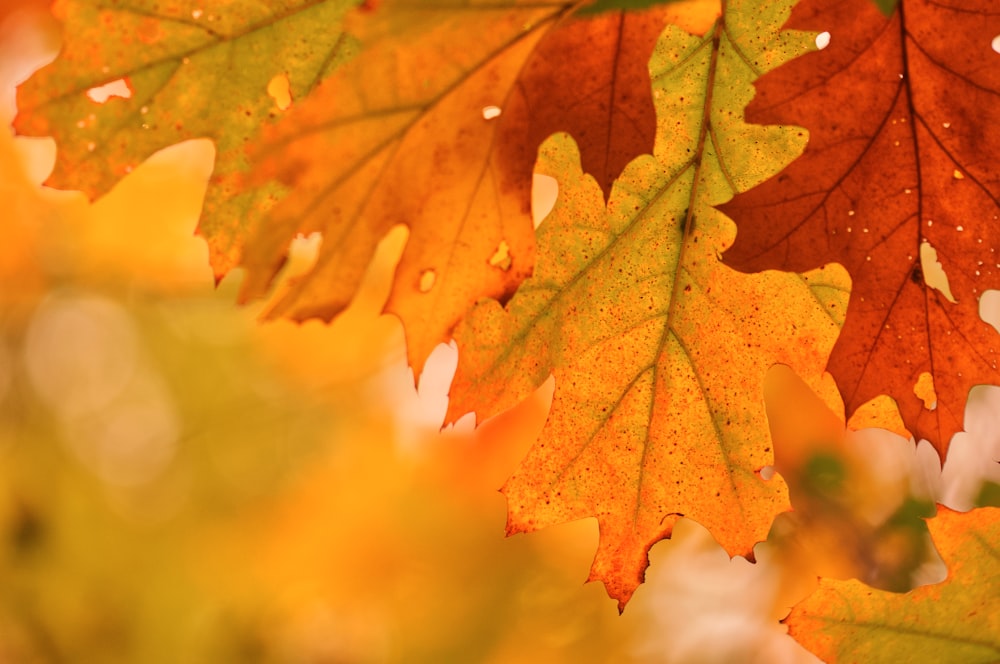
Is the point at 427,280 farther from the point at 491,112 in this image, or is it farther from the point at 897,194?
the point at 897,194

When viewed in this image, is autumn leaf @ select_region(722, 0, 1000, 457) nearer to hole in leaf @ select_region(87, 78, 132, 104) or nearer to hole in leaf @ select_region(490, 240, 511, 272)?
hole in leaf @ select_region(490, 240, 511, 272)

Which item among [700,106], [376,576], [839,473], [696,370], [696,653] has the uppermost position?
[700,106]

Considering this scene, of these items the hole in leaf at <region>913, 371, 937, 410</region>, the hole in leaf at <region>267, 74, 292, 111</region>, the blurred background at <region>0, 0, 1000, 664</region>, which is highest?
the hole in leaf at <region>267, 74, 292, 111</region>

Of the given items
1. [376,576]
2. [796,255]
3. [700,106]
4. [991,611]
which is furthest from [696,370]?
[376,576]

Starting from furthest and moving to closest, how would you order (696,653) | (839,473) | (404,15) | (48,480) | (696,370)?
(48,480), (696,653), (839,473), (696,370), (404,15)

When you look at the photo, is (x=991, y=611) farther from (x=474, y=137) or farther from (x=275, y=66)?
(x=275, y=66)

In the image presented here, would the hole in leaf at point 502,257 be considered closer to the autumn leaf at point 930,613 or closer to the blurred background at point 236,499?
the autumn leaf at point 930,613

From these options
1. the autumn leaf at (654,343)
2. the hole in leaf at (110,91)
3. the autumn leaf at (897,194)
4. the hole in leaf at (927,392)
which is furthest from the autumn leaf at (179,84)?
the hole in leaf at (927,392)

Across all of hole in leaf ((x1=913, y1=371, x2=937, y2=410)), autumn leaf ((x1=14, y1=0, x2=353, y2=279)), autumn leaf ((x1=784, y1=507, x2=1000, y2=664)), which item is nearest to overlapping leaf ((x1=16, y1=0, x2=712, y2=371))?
autumn leaf ((x1=14, y1=0, x2=353, y2=279))

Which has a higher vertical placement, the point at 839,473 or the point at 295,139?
the point at 295,139
